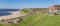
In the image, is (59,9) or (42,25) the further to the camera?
(59,9)

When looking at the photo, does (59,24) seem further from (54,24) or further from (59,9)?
(59,9)

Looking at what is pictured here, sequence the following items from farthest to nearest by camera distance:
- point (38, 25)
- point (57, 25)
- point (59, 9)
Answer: point (59, 9), point (38, 25), point (57, 25)

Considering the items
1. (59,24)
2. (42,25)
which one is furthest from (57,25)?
(42,25)

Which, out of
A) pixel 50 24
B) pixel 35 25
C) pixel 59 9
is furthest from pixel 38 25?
pixel 59 9

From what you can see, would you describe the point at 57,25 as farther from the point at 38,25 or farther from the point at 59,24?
the point at 38,25

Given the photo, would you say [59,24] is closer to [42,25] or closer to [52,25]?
[52,25]

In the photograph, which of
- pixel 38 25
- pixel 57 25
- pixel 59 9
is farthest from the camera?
pixel 59 9

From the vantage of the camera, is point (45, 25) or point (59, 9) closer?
point (45, 25)

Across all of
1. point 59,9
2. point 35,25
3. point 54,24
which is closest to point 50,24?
point 54,24
